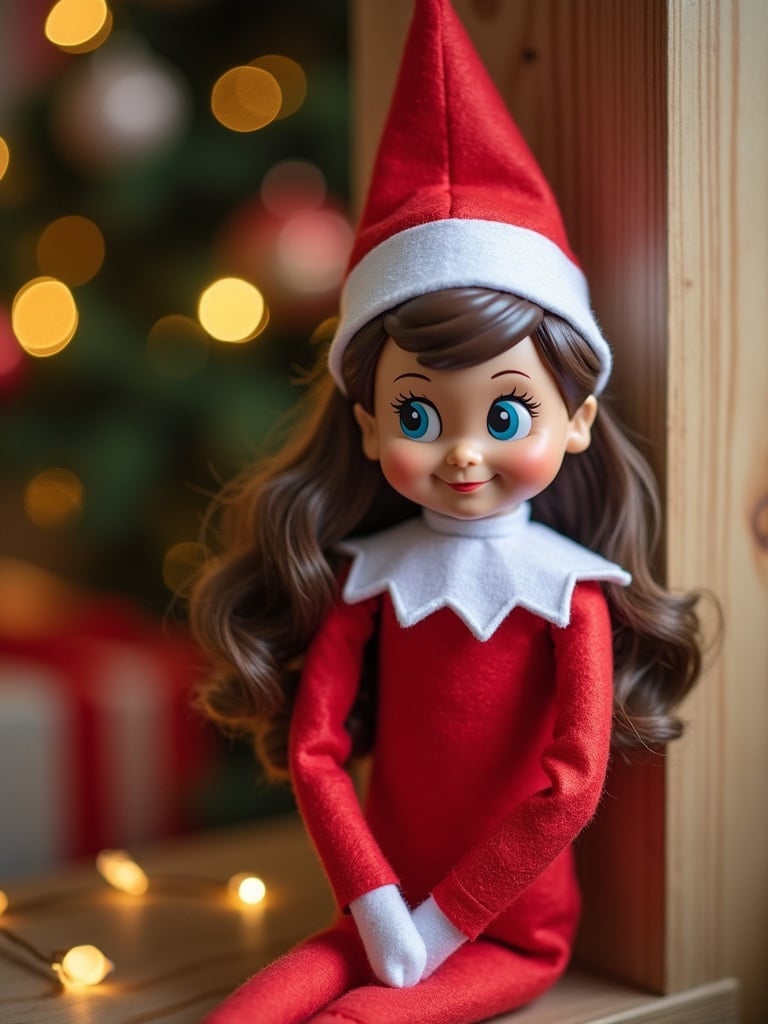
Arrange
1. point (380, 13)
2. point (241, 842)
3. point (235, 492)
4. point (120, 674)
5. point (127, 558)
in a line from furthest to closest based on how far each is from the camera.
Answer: point (127, 558), point (120, 674), point (241, 842), point (380, 13), point (235, 492)

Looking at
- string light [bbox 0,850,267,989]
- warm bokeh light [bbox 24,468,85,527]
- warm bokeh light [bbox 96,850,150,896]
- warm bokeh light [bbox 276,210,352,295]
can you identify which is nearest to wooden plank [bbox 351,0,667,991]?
string light [bbox 0,850,267,989]

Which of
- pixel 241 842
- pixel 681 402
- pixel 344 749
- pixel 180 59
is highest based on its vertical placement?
pixel 180 59

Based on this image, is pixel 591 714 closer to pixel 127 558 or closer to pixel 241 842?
pixel 241 842

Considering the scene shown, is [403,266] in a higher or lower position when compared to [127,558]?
higher

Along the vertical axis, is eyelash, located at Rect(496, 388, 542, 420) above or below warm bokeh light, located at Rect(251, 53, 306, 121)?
below

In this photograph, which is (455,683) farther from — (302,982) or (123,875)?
(123,875)

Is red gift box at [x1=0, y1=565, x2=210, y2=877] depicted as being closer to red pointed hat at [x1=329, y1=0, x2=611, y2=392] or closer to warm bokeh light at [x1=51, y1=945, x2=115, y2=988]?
warm bokeh light at [x1=51, y1=945, x2=115, y2=988]

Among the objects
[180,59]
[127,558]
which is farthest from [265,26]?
[127,558]
